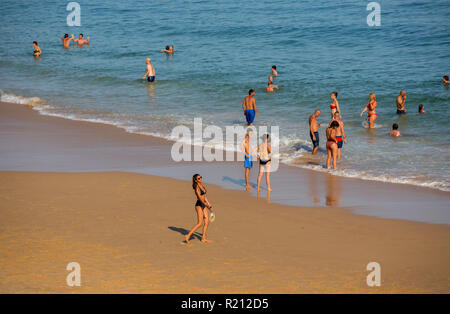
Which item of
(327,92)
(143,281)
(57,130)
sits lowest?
(143,281)

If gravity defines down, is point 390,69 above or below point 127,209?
above

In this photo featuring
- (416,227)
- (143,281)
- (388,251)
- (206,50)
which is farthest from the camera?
(206,50)

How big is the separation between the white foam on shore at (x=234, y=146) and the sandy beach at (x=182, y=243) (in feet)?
9.34

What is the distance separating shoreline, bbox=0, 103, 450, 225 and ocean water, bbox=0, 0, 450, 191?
34.1 inches

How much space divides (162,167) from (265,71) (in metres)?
15.5

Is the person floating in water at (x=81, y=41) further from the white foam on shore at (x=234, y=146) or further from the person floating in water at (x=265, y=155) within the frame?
the person floating in water at (x=265, y=155)

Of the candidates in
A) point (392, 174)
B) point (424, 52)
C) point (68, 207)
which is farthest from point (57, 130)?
point (424, 52)

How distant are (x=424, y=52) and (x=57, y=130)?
19.8 meters

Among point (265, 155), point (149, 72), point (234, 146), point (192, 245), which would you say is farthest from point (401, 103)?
point (192, 245)

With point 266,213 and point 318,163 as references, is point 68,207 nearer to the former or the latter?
point 266,213

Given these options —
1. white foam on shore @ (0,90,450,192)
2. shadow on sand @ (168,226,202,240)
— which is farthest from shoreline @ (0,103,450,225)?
shadow on sand @ (168,226,202,240)

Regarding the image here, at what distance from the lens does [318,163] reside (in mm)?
15125

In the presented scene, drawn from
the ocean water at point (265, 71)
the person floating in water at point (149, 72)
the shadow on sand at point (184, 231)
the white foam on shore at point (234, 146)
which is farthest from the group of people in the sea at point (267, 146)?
the person floating in water at point (149, 72)

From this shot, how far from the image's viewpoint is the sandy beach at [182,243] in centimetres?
798
